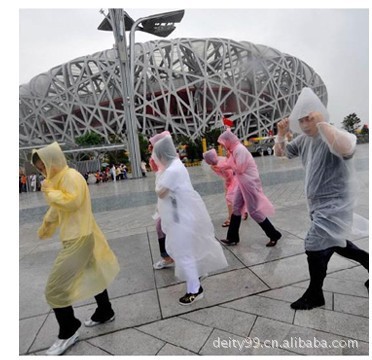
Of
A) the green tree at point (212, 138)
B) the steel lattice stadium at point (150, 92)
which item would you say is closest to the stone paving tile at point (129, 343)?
the green tree at point (212, 138)

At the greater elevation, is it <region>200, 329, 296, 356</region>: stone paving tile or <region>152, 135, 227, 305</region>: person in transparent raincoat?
<region>152, 135, 227, 305</region>: person in transparent raincoat

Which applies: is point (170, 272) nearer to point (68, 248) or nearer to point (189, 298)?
point (189, 298)

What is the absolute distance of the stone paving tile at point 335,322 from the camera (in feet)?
6.39

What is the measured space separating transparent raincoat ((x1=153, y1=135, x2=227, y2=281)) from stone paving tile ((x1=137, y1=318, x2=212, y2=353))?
439 mm

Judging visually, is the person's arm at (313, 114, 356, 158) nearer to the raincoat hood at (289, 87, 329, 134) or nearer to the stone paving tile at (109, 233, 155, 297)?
the raincoat hood at (289, 87, 329, 134)

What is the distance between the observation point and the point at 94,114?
4372 cm

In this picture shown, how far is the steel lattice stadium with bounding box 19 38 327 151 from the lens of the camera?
43719 millimetres

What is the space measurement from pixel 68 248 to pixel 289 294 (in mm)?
1919

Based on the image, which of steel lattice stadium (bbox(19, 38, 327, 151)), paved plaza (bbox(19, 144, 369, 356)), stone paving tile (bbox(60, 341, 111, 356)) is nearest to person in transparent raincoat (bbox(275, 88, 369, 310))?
paved plaza (bbox(19, 144, 369, 356))

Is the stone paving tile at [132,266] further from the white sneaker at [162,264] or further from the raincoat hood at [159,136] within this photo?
the raincoat hood at [159,136]

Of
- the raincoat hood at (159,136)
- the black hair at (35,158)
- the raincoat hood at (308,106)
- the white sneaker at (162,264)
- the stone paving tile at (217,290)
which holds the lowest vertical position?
the stone paving tile at (217,290)

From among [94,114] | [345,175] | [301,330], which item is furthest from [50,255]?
[94,114]

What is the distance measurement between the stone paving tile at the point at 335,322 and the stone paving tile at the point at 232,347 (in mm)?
367

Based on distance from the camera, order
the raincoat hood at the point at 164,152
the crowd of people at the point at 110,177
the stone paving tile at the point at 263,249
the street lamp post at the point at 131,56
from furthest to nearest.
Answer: the crowd of people at the point at 110,177 < the street lamp post at the point at 131,56 < the stone paving tile at the point at 263,249 < the raincoat hood at the point at 164,152
